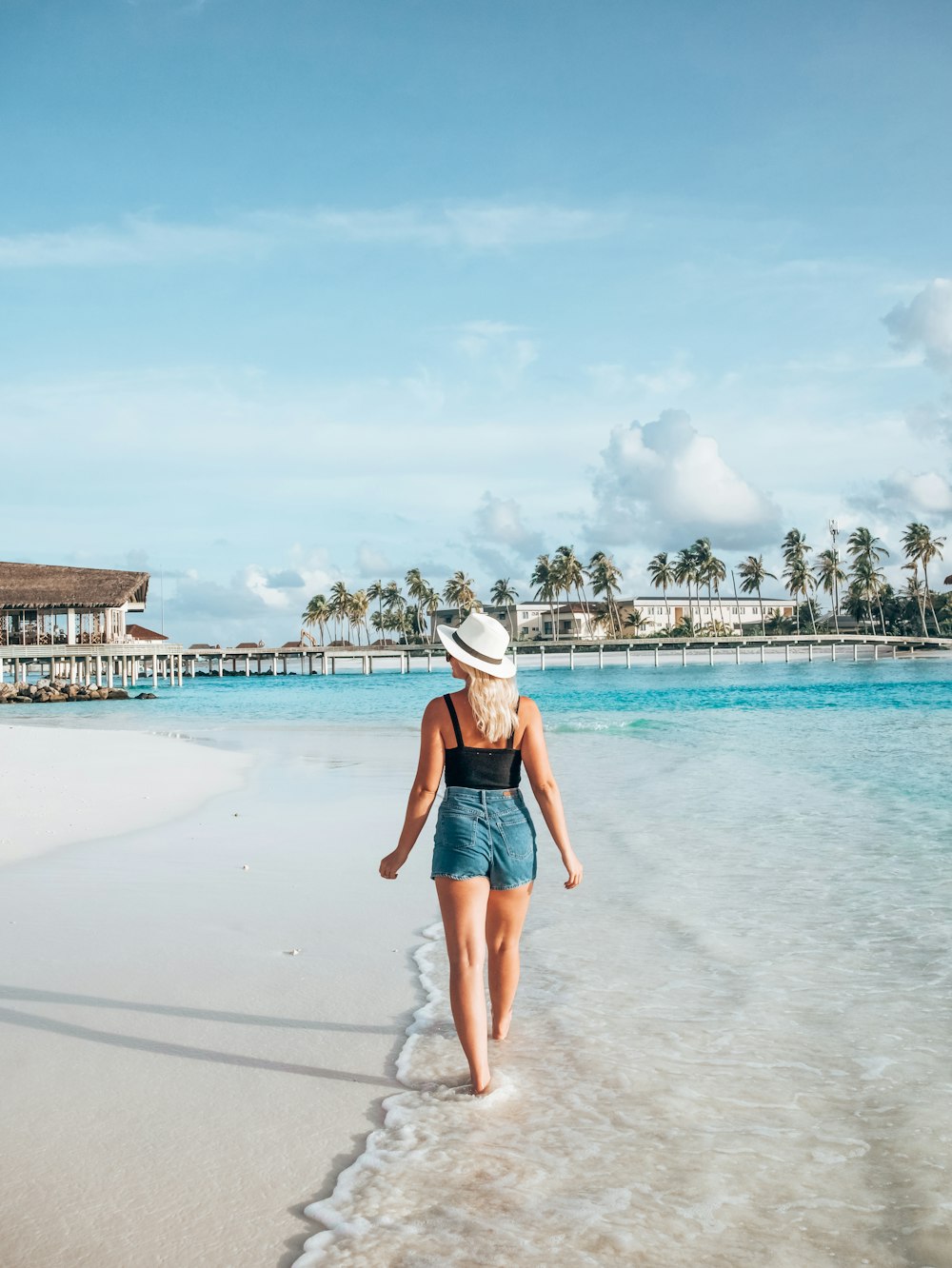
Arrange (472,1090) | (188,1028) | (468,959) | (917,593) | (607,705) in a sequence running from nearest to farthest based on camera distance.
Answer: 1. (468,959)
2. (472,1090)
3. (188,1028)
4. (607,705)
5. (917,593)

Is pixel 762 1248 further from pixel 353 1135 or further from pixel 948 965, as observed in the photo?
pixel 948 965

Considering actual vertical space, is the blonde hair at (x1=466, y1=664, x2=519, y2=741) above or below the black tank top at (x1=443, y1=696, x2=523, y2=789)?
above

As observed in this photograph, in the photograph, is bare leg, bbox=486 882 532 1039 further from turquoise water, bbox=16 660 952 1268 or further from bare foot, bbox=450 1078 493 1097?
bare foot, bbox=450 1078 493 1097

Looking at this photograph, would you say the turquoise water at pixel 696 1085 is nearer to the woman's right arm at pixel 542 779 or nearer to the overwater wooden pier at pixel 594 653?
the woman's right arm at pixel 542 779

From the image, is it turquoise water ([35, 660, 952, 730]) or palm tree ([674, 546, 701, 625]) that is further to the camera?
palm tree ([674, 546, 701, 625])

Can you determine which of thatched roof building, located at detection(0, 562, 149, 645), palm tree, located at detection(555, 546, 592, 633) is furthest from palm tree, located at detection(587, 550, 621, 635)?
thatched roof building, located at detection(0, 562, 149, 645)

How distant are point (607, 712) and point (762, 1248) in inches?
1243

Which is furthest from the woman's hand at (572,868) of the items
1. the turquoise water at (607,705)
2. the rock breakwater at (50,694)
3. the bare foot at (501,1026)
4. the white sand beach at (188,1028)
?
the rock breakwater at (50,694)

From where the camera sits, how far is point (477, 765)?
3.43 metres

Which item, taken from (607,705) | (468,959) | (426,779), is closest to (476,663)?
(426,779)

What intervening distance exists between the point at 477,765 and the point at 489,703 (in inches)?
8.9

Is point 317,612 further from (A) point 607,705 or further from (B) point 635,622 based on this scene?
(A) point 607,705

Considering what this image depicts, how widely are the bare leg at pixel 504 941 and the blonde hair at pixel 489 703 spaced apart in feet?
2.01

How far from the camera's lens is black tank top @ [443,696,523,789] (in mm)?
3424
